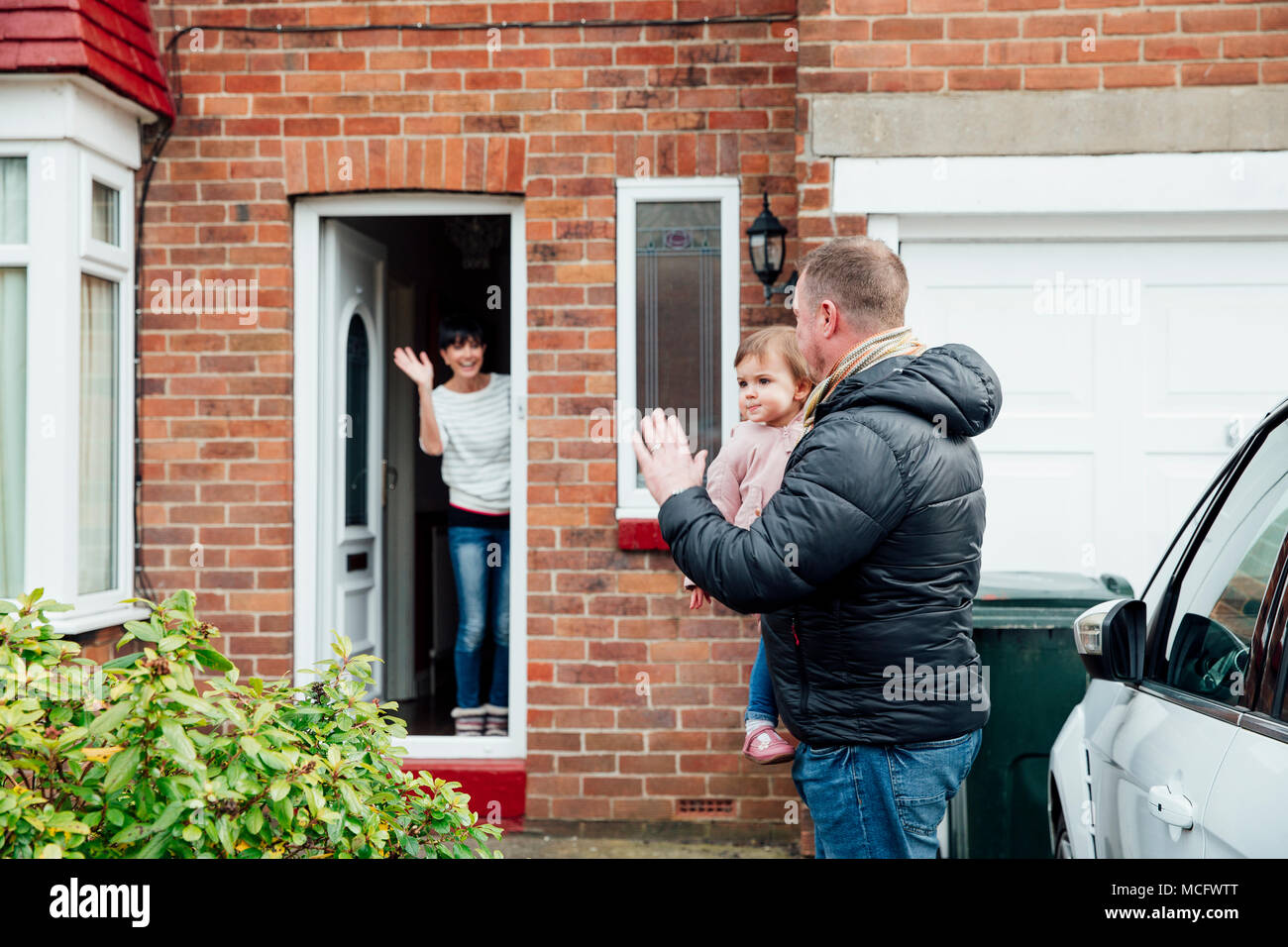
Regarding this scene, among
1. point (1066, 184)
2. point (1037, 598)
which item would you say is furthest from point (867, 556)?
point (1066, 184)

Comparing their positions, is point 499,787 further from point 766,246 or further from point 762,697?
point 766,246

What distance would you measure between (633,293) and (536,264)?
1.45ft

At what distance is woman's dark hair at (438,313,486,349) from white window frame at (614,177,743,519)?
34.9 inches

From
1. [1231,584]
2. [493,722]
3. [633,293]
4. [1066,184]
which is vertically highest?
[1066,184]

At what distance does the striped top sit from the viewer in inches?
228

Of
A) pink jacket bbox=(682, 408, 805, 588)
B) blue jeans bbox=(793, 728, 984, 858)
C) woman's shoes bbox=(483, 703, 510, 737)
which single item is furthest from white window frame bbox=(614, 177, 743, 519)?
blue jeans bbox=(793, 728, 984, 858)

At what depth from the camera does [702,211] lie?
5.32m

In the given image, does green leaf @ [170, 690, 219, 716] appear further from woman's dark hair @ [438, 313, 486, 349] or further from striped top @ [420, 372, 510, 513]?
woman's dark hair @ [438, 313, 486, 349]

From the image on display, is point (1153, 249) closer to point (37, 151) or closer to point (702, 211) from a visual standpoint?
point (702, 211)

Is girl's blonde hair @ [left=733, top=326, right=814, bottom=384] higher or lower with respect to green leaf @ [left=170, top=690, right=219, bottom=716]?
higher

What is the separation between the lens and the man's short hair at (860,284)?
8.38ft

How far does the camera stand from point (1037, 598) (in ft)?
14.0

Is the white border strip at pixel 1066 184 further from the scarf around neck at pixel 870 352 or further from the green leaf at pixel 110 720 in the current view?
the green leaf at pixel 110 720
